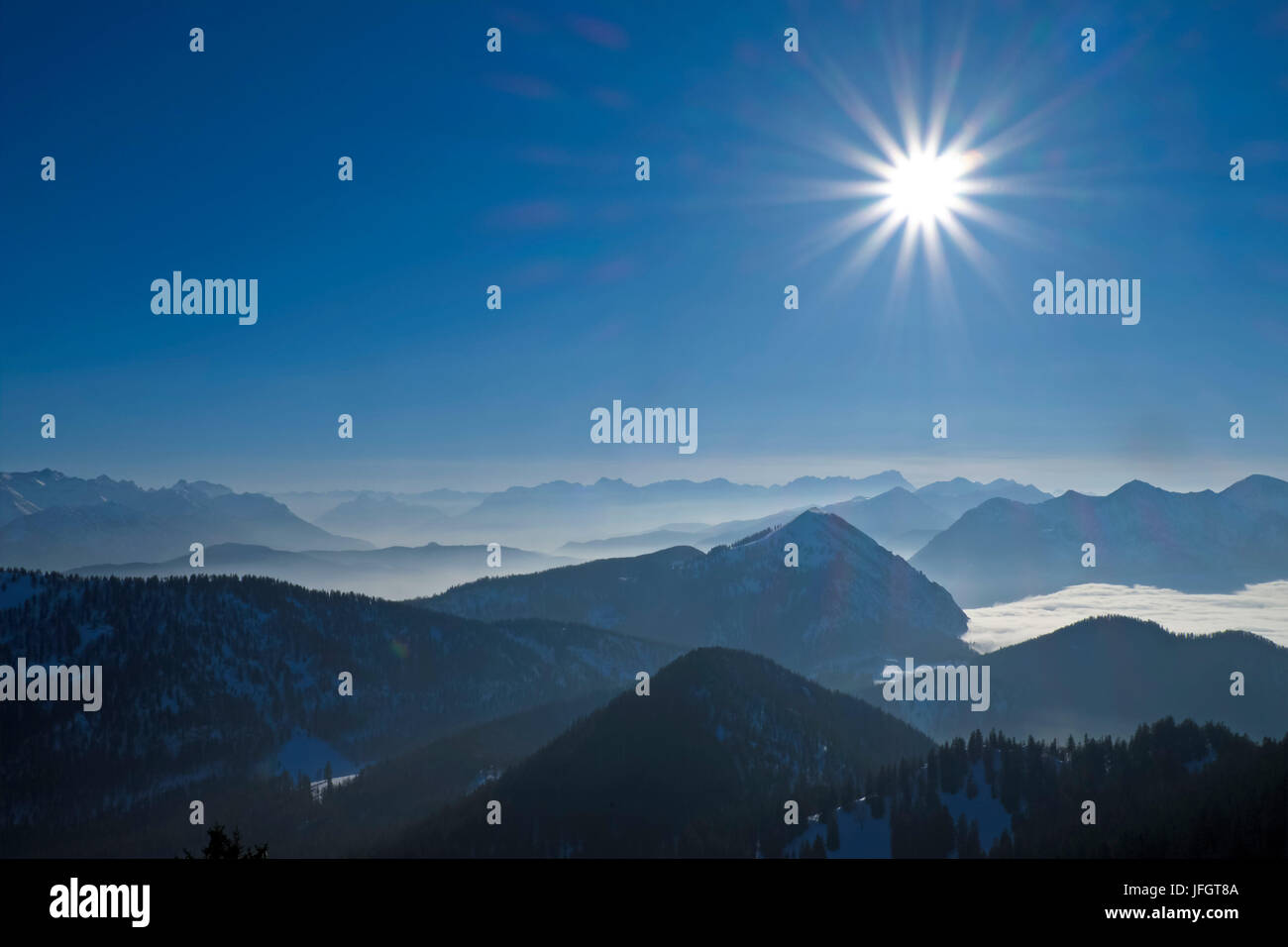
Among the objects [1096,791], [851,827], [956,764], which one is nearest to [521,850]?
[851,827]
